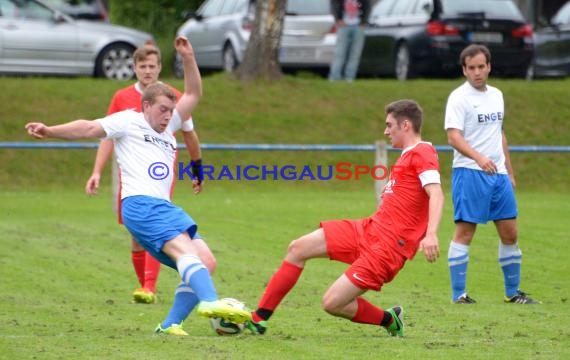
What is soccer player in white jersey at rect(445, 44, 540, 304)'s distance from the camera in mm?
10633

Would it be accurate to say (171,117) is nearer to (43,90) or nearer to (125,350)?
(125,350)

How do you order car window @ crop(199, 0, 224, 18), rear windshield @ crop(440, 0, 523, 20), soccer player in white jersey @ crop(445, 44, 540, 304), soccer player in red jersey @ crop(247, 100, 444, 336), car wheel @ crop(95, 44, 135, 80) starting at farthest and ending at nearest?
car window @ crop(199, 0, 224, 18), rear windshield @ crop(440, 0, 523, 20), car wheel @ crop(95, 44, 135, 80), soccer player in white jersey @ crop(445, 44, 540, 304), soccer player in red jersey @ crop(247, 100, 444, 336)

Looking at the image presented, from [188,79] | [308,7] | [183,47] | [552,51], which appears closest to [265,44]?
[308,7]

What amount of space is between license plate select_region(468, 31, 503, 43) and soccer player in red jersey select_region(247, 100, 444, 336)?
688 inches

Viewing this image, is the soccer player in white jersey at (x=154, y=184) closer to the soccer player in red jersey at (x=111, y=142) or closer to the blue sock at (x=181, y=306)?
the blue sock at (x=181, y=306)

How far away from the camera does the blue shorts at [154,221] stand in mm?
8477

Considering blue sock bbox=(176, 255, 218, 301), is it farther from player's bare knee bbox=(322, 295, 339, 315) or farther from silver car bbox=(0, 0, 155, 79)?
silver car bbox=(0, 0, 155, 79)

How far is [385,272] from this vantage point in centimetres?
855

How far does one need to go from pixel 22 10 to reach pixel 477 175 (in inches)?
630

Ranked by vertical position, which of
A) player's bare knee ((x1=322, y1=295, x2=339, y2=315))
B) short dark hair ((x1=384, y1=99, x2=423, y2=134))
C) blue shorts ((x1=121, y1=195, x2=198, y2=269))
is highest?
short dark hair ((x1=384, y1=99, x2=423, y2=134))

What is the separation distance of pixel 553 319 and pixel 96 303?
3655 mm

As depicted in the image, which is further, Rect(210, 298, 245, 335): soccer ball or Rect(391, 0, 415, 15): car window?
Rect(391, 0, 415, 15): car window

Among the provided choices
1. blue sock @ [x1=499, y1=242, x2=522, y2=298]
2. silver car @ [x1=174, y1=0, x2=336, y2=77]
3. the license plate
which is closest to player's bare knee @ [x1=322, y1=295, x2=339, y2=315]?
blue sock @ [x1=499, y1=242, x2=522, y2=298]

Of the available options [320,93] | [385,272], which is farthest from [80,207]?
[385,272]
